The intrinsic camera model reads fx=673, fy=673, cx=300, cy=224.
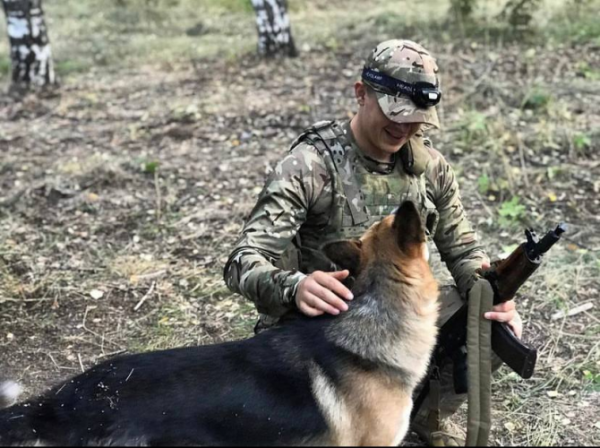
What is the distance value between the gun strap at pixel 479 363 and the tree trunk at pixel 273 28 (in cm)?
857

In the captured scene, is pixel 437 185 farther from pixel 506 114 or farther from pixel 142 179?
pixel 506 114

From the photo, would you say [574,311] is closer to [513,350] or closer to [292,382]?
[513,350]

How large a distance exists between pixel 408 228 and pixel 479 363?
0.71m

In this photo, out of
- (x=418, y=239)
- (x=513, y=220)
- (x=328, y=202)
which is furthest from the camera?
(x=513, y=220)

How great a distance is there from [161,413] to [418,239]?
4.15ft

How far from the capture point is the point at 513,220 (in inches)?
238

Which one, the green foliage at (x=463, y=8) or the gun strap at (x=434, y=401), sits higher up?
the green foliage at (x=463, y=8)

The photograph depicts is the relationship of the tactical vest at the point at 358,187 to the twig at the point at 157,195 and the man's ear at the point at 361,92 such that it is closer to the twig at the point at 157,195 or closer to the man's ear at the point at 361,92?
the man's ear at the point at 361,92

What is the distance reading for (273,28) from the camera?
10953mm

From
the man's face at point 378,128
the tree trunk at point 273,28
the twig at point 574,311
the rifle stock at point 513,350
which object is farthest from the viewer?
the tree trunk at point 273,28

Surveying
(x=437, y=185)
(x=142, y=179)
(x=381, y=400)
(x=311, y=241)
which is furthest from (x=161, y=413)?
(x=142, y=179)

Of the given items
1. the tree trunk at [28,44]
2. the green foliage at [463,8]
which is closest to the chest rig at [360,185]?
the tree trunk at [28,44]

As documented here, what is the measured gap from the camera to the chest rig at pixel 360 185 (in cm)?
363

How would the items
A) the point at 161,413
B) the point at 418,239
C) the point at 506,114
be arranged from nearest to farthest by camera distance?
the point at 161,413
the point at 418,239
the point at 506,114
